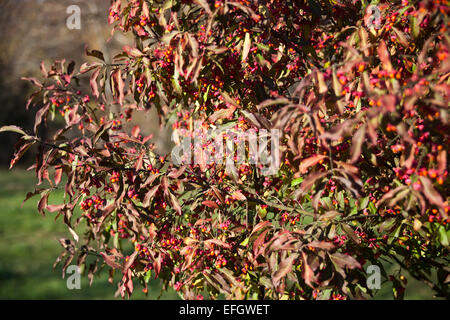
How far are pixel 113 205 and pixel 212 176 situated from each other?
1.85 feet

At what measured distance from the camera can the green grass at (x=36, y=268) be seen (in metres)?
5.09

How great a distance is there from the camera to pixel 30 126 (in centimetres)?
1520

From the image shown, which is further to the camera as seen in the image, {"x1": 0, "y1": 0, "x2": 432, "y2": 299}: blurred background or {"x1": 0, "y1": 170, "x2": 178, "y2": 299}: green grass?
{"x1": 0, "y1": 0, "x2": 432, "y2": 299}: blurred background

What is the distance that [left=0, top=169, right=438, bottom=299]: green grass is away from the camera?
5094 mm

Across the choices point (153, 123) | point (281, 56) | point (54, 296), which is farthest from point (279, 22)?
point (153, 123)

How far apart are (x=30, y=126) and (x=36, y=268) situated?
10.4m

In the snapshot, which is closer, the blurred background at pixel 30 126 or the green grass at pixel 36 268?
the green grass at pixel 36 268

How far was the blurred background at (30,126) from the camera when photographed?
17.4 ft

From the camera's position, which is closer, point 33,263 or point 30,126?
point 33,263

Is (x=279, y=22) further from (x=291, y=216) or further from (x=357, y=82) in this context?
(x=291, y=216)

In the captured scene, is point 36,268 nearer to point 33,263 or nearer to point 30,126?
point 33,263

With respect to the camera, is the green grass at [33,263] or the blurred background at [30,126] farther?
the blurred background at [30,126]

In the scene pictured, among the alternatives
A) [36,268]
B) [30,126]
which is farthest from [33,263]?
[30,126]

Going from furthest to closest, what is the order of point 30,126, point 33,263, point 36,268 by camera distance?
point 30,126
point 33,263
point 36,268
